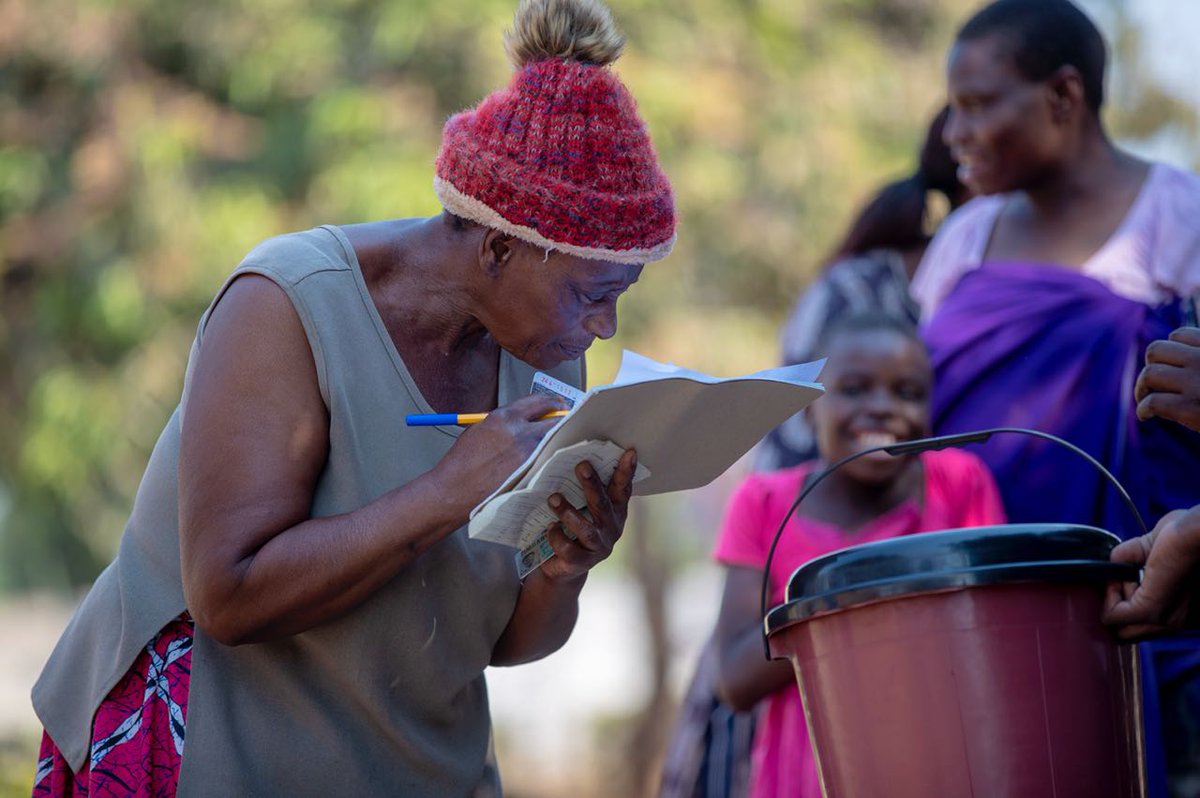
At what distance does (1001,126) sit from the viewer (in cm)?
324

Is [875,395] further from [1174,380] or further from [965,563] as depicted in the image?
[965,563]

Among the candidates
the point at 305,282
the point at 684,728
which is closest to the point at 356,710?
the point at 305,282

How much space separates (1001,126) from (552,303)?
155 cm

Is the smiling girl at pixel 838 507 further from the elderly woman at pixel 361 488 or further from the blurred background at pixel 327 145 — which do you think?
the blurred background at pixel 327 145

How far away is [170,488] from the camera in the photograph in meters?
2.07

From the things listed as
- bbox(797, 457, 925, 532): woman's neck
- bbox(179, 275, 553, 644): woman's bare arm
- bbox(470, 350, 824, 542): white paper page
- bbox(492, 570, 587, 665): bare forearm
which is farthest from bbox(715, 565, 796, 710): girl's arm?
bbox(179, 275, 553, 644): woman's bare arm

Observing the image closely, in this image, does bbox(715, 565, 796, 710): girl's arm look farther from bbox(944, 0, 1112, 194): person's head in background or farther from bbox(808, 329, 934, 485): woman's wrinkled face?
bbox(944, 0, 1112, 194): person's head in background

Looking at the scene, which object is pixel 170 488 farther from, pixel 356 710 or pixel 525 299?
pixel 525 299

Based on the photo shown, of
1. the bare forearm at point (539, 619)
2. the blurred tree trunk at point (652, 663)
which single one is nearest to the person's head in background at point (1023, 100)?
the bare forearm at point (539, 619)

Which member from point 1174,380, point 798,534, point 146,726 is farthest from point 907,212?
point 146,726

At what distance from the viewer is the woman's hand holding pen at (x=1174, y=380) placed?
6.86 ft

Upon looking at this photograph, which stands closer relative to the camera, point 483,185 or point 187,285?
point 483,185

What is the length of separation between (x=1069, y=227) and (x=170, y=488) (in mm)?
2170

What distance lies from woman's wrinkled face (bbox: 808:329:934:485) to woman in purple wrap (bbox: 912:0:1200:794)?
15cm
